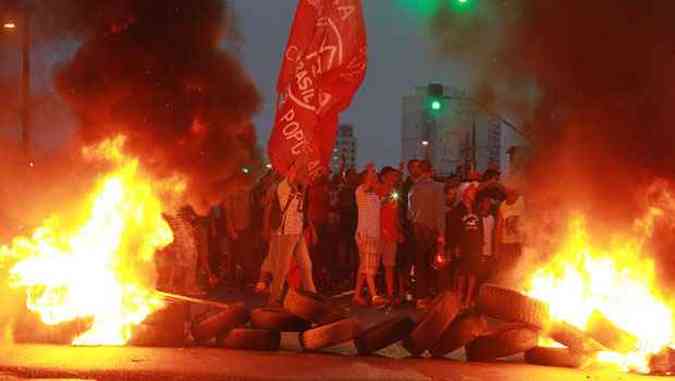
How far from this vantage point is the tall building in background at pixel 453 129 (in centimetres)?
1406

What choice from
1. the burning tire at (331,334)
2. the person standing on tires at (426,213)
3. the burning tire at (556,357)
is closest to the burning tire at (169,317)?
the burning tire at (331,334)

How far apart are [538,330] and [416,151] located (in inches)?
1081

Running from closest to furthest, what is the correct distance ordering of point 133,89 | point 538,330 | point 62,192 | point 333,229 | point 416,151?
1. point 538,330
2. point 133,89
3. point 62,192
4. point 333,229
5. point 416,151

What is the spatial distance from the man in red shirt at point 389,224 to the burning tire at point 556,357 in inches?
168

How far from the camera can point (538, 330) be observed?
27.5 feet

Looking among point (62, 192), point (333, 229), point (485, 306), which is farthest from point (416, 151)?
point (485, 306)

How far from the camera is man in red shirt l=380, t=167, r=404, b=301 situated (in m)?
12.7

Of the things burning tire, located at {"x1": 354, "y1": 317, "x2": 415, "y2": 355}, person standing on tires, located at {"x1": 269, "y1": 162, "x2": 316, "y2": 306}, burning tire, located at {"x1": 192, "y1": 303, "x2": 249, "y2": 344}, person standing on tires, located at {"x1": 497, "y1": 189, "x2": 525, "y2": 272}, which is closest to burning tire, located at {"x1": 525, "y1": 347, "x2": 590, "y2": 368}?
burning tire, located at {"x1": 354, "y1": 317, "x2": 415, "y2": 355}

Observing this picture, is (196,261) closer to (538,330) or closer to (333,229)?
(333,229)

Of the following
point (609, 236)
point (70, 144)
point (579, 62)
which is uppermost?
point (579, 62)

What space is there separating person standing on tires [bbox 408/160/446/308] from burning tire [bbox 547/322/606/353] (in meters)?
4.06

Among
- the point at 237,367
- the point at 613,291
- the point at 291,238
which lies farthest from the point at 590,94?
the point at 237,367

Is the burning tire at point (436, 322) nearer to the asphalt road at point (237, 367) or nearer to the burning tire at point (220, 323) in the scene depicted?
the asphalt road at point (237, 367)

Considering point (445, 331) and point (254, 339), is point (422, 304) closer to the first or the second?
point (445, 331)
